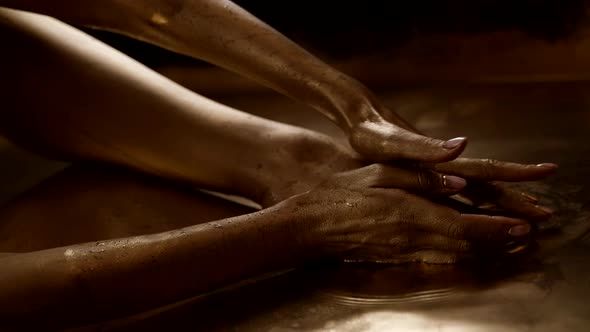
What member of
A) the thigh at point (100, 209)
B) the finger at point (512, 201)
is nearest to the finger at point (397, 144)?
the finger at point (512, 201)

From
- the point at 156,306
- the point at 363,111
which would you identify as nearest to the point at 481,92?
the point at 363,111

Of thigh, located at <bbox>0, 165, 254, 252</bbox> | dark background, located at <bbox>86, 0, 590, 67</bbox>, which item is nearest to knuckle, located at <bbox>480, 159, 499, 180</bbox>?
thigh, located at <bbox>0, 165, 254, 252</bbox>

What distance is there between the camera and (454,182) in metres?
0.98

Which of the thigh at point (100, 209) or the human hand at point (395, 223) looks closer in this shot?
the human hand at point (395, 223)

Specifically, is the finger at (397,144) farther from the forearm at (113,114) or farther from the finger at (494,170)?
the forearm at (113,114)

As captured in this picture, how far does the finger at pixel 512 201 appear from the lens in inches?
40.4

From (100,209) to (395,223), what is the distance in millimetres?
482

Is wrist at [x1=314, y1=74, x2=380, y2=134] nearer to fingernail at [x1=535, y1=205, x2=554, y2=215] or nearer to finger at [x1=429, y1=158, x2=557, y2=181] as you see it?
finger at [x1=429, y1=158, x2=557, y2=181]

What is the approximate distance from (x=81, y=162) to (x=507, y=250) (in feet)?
2.25

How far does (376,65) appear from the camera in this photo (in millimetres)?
1717

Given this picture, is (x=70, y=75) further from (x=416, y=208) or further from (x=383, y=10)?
(x=383, y=10)

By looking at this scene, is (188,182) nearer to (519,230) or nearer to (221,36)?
(221,36)

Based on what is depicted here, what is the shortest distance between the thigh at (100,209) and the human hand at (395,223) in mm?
229

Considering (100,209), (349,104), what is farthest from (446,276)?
(100,209)
